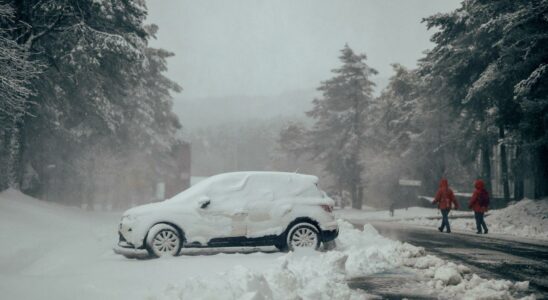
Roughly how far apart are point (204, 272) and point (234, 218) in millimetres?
2284

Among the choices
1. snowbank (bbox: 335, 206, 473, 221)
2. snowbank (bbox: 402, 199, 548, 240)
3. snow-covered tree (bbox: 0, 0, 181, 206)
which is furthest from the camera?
snowbank (bbox: 335, 206, 473, 221)

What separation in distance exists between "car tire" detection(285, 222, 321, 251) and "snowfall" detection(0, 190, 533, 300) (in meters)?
0.47

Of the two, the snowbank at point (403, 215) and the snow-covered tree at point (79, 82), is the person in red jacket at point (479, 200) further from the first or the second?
the snow-covered tree at point (79, 82)

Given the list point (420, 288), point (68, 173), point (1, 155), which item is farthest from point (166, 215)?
point (68, 173)

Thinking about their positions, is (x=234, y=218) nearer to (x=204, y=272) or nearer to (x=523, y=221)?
(x=204, y=272)

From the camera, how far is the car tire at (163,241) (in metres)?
9.66

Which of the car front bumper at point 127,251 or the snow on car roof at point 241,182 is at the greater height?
the snow on car roof at point 241,182

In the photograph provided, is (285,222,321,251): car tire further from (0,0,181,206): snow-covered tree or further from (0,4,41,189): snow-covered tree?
(0,0,181,206): snow-covered tree

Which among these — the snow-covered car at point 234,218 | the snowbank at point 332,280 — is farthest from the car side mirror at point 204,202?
the snowbank at point 332,280

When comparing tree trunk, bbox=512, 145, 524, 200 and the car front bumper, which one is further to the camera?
tree trunk, bbox=512, 145, 524, 200

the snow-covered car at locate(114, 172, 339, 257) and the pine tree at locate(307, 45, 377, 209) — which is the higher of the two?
the pine tree at locate(307, 45, 377, 209)

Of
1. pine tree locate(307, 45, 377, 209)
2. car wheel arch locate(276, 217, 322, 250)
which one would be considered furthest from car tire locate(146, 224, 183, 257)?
pine tree locate(307, 45, 377, 209)

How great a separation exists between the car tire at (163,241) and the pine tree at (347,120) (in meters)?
34.2

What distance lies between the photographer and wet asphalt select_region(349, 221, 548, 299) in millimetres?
7160
